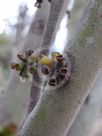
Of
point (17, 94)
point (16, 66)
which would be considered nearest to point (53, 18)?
point (16, 66)

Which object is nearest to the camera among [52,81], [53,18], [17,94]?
[52,81]

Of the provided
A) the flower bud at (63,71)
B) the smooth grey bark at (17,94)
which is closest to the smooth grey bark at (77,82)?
the flower bud at (63,71)

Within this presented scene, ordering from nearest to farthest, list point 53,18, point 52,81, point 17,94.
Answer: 1. point 52,81
2. point 53,18
3. point 17,94

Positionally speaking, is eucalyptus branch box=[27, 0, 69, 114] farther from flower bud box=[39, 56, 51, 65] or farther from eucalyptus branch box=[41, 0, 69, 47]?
flower bud box=[39, 56, 51, 65]

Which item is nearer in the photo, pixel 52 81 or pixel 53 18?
pixel 52 81

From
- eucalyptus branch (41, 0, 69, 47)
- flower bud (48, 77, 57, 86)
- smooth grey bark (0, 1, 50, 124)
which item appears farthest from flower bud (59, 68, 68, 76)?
smooth grey bark (0, 1, 50, 124)

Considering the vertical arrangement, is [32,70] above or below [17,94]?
above

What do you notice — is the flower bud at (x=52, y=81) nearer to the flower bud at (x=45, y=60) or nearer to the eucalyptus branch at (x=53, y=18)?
the flower bud at (x=45, y=60)

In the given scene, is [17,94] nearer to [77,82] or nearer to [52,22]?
[52,22]
